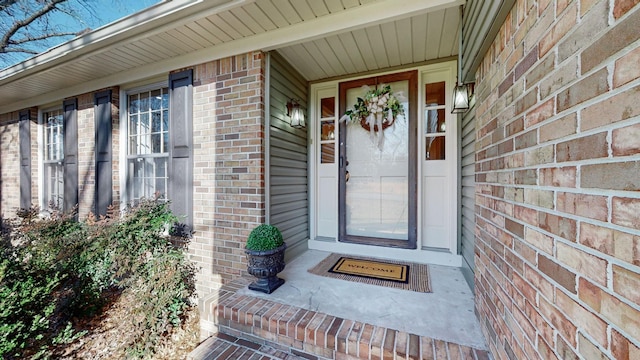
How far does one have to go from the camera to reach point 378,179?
311 centimetres

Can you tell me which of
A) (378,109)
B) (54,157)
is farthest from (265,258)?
(54,157)

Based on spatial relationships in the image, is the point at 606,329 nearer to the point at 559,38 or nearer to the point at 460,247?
the point at 559,38

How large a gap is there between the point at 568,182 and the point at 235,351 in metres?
2.17

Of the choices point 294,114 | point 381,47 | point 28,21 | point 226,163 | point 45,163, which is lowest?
point 226,163

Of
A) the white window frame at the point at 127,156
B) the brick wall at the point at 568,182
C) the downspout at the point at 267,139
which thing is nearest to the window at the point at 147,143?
the white window frame at the point at 127,156

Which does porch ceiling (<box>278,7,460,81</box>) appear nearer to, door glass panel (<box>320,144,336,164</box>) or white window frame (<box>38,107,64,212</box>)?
door glass panel (<box>320,144,336,164</box>)

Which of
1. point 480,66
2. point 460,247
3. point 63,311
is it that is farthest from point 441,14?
point 63,311

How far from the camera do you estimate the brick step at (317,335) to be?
1.39m

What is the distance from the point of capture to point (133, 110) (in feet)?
11.5

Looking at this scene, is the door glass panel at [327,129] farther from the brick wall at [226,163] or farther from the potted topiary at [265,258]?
the potted topiary at [265,258]

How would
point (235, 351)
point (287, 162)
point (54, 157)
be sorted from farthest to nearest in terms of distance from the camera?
point (54, 157)
point (287, 162)
point (235, 351)

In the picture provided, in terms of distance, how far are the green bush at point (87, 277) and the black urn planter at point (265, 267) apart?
2.99 ft

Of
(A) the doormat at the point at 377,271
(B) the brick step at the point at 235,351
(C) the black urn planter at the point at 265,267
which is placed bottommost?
(B) the brick step at the point at 235,351

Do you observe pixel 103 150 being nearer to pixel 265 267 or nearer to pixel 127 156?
pixel 127 156
